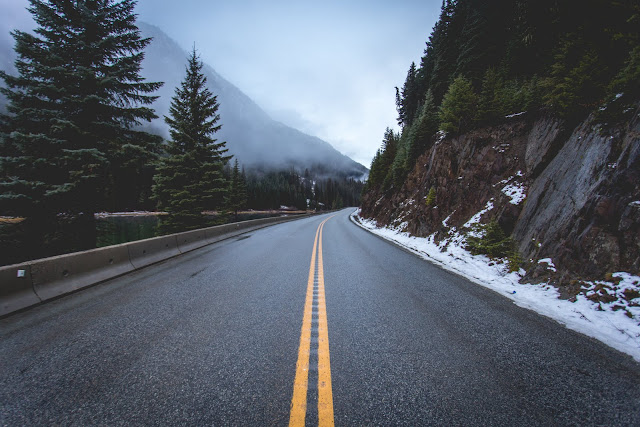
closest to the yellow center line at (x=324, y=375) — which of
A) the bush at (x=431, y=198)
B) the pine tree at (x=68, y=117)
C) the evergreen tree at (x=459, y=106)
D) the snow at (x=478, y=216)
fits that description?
the snow at (x=478, y=216)

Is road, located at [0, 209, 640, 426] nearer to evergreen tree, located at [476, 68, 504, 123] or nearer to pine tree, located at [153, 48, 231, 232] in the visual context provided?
pine tree, located at [153, 48, 231, 232]

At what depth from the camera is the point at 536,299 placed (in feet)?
14.0

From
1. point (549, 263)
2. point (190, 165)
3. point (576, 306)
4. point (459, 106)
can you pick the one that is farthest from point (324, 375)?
point (459, 106)

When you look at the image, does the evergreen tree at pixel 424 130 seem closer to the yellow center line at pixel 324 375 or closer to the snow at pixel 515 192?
the snow at pixel 515 192

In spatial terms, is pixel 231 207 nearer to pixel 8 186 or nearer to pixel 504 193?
pixel 8 186

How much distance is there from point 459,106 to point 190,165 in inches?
664

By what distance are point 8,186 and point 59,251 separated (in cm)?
244

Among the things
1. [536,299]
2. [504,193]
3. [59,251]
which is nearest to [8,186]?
[59,251]

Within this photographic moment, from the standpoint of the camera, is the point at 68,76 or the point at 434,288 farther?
the point at 68,76

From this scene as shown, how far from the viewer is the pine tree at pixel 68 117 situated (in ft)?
23.8

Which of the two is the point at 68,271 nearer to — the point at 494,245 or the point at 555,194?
the point at 494,245

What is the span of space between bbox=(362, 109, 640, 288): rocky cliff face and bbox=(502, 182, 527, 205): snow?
0.03 meters

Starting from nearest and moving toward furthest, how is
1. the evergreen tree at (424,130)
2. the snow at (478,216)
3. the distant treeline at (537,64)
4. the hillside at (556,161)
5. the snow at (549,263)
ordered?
the hillside at (556,161)
the snow at (549,263)
the distant treeline at (537,64)
the snow at (478,216)
the evergreen tree at (424,130)

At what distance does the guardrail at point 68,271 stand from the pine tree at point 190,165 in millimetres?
6787
